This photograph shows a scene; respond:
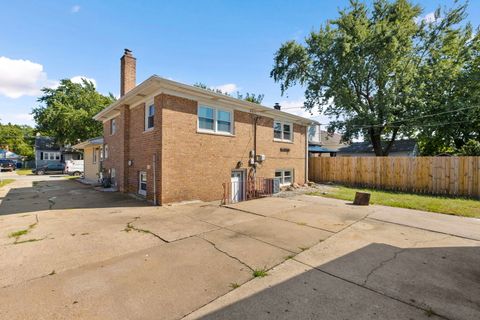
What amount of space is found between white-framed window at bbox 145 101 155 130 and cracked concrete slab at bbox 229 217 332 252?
6.48 metres

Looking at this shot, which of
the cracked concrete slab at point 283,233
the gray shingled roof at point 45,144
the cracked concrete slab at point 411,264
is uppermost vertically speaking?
the gray shingled roof at point 45,144

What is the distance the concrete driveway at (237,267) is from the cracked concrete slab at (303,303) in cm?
2

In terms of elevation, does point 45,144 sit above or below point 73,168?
above

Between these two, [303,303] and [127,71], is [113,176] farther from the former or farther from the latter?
[303,303]

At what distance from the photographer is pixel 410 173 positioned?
13430 millimetres

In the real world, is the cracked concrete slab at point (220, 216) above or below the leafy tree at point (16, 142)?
below

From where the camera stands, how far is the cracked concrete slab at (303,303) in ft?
8.93

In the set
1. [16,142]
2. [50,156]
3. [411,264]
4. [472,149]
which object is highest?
[16,142]

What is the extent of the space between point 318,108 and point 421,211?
722 inches

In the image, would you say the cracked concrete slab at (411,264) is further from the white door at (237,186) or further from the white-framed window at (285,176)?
the white-framed window at (285,176)

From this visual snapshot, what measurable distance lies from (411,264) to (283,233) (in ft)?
8.68

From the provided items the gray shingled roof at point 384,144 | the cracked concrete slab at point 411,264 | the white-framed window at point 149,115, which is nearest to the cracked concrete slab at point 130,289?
the cracked concrete slab at point 411,264

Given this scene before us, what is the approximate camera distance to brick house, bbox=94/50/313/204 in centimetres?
912

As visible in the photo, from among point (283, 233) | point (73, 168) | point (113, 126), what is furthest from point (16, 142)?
point (283, 233)
